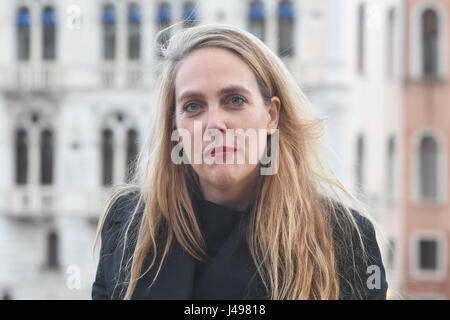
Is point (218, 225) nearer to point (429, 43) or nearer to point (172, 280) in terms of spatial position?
point (172, 280)

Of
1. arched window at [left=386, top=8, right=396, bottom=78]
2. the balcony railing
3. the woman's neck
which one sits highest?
arched window at [left=386, top=8, right=396, bottom=78]

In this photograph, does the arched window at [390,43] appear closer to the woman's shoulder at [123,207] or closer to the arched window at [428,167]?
the arched window at [428,167]

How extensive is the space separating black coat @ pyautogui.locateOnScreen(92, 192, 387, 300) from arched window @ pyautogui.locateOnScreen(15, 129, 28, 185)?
34.3ft

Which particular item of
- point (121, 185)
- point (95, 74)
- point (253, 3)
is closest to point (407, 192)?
point (253, 3)

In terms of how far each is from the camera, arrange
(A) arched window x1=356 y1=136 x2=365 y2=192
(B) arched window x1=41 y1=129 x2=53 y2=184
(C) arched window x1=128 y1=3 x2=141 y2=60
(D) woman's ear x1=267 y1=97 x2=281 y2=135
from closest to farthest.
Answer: (D) woman's ear x1=267 y1=97 x2=281 y2=135, (A) arched window x1=356 y1=136 x2=365 y2=192, (C) arched window x1=128 y1=3 x2=141 y2=60, (B) arched window x1=41 y1=129 x2=53 y2=184

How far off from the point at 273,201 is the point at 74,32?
1020cm

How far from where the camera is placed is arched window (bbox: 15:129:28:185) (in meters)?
11.4

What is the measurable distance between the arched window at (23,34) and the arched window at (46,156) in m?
1.09

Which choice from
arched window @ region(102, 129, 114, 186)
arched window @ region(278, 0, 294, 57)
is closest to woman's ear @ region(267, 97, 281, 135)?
arched window @ region(278, 0, 294, 57)

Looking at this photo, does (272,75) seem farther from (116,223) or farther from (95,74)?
(95,74)

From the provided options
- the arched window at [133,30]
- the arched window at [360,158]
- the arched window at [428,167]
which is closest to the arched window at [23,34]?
the arched window at [133,30]

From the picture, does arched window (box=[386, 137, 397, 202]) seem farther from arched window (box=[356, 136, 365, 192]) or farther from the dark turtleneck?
the dark turtleneck

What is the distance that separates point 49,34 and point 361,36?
4.27m

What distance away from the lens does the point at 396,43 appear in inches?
441
